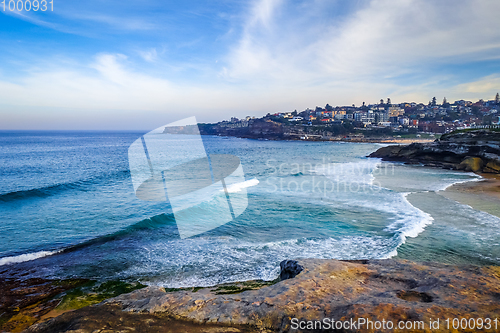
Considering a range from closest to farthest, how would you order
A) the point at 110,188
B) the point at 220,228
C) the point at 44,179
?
the point at 220,228 < the point at 110,188 < the point at 44,179

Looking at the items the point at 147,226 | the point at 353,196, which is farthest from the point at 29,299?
the point at 353,196

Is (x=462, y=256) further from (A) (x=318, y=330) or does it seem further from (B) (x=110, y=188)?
(B) (x=110, y=188)

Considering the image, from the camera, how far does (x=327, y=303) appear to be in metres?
4.45

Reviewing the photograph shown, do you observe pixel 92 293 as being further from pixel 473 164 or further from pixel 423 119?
pixel 423 119

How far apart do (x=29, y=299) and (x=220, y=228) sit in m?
6.85

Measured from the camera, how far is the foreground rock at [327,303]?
3941 millimetres

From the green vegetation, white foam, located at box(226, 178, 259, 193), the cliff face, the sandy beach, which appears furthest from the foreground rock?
the cliff face

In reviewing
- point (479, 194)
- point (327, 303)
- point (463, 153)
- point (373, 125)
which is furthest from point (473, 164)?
point (373, 125)

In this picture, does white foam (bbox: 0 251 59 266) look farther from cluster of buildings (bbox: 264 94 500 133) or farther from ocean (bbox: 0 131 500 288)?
cluster of buildings (bbox: 264 94 500 133)

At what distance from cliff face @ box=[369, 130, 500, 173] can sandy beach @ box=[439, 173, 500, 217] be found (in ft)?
20.6

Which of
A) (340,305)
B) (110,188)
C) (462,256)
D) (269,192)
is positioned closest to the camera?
(340,305)

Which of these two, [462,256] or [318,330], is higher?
[318,330]

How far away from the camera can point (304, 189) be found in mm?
19703

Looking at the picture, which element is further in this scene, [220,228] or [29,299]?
[220,228]
